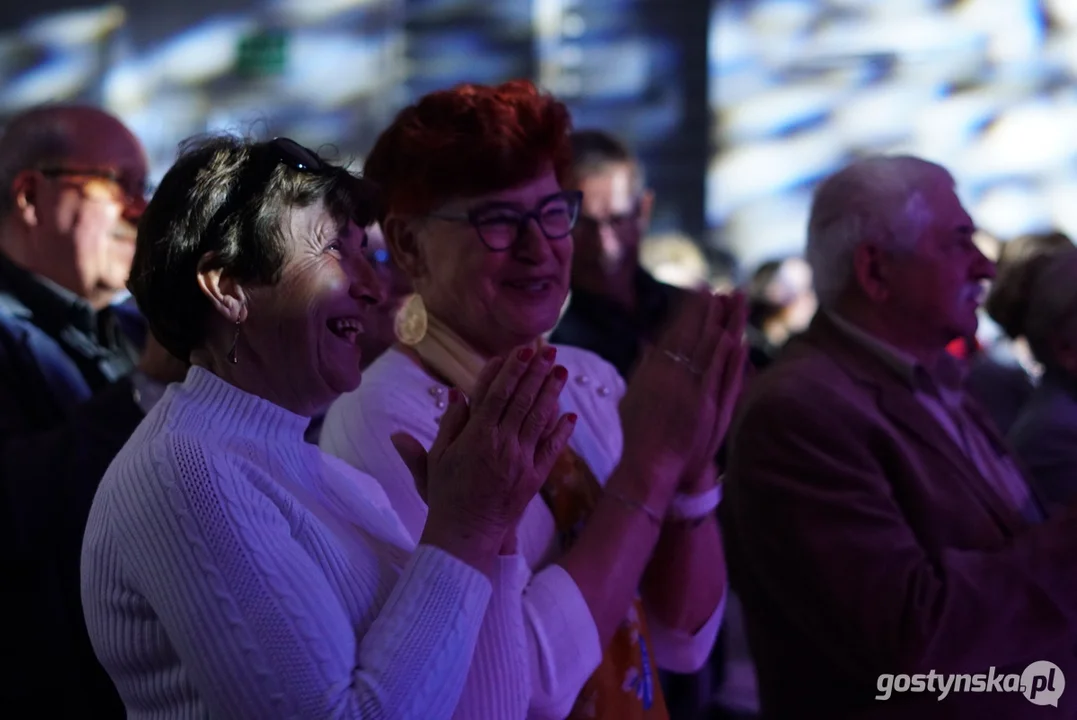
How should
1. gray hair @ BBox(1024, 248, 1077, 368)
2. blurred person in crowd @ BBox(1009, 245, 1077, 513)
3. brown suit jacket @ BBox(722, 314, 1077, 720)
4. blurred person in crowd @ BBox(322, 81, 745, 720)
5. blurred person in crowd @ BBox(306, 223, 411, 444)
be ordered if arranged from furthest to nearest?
1. gray hair @ BBox(1024, 248, 1077, 368)
2. blurred person in crowd @ BBox(1009, 245, 1077, 513)
3. blurred person in crowd @ BBox(306, 223, 411, 444)
4. brown suit jacket @ BBox(722, 314, 1077, 720)
5. blurred person in crowd @ BBox(322, 81, 745, 720)

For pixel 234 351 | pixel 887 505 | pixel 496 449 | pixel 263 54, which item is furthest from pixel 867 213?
pixel 263 54

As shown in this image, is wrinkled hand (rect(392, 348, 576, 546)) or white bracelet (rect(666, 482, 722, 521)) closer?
wrinkled hand (rect(392, 348, 576, 546))

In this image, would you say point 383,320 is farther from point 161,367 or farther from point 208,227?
point 208,227

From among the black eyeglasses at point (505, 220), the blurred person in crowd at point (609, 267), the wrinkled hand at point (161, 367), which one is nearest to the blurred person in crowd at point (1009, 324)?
the blurred person in crowd at point (609, 267)

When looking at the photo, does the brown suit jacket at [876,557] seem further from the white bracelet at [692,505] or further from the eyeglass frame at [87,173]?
the eyeglass frame at [87,173]

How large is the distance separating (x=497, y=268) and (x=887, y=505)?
2.30 feet

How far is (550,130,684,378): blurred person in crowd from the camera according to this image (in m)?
2.73

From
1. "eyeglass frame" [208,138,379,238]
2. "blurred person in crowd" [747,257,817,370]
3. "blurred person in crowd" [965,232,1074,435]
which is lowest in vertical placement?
"blurred person in crowd" [747,257,817,370]

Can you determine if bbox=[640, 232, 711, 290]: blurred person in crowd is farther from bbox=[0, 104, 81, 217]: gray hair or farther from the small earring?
the small earring

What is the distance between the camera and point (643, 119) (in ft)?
18.6

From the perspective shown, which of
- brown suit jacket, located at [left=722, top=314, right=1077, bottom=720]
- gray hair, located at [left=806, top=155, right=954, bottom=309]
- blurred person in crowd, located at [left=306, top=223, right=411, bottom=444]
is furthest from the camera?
gray hair, located at [left=806, top=155, right=954, bottom=309]

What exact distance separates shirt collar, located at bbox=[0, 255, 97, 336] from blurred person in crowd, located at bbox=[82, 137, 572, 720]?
0.94 metres

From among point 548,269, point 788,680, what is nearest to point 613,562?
point 548,269

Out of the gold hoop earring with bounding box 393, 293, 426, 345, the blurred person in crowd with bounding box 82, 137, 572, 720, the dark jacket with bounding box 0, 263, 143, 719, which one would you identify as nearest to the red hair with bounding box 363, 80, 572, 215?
the gold hoop earring with bounding box 393, 293, 426, 345
